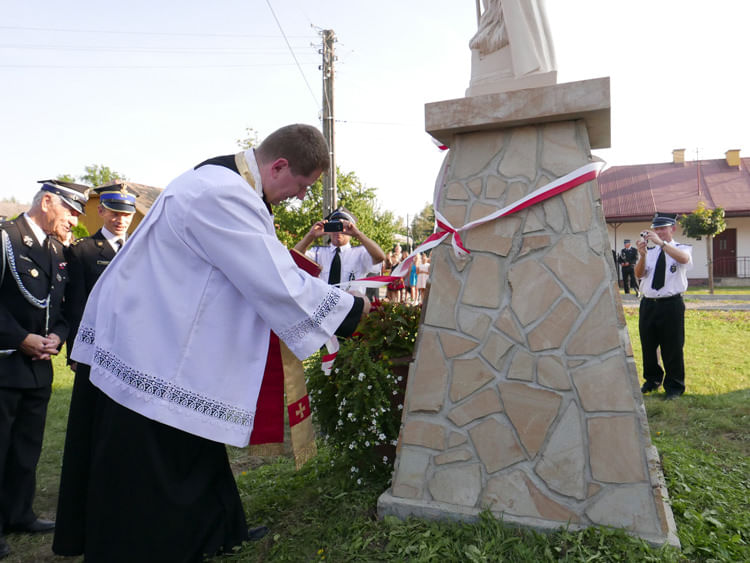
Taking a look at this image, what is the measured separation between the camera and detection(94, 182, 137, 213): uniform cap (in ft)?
14.1

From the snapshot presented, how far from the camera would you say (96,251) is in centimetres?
424

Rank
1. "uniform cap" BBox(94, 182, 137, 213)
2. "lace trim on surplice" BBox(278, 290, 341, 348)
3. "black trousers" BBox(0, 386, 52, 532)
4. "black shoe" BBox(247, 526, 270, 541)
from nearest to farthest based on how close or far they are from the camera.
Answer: "lace trim on surplice" BBox(278, 290, 341, 348) < "black shoe" BBox(247, 526, 270, 541) < "black trousers" BBox(0, 386, 52, 532) < "uniform cap" BBox(94, 182, 137, 213)

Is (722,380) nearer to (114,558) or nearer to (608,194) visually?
(114,558)

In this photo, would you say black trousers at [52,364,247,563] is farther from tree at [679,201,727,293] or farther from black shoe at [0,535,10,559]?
tree at [679,201,727,293]

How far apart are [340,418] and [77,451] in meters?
1.40

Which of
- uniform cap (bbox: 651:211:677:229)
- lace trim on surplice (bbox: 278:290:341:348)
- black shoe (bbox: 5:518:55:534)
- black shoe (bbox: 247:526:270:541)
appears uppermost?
uniform cap (bbox: 651:211:677:229)

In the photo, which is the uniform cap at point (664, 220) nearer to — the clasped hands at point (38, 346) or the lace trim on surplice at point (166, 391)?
the lace trim on surplice at point (166, 391)

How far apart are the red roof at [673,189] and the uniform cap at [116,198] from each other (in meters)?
23.0

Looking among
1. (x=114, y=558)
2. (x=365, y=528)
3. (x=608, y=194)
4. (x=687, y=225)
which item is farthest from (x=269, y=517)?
(x=608, y=194)

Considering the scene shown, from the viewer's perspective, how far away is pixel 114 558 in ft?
7.73

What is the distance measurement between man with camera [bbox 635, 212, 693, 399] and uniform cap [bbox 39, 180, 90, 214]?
535cm

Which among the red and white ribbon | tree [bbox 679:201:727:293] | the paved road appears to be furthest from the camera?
tree [bbox 679:201:727:293]

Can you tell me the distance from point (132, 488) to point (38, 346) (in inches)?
53.4

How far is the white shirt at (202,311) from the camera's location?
228cm
